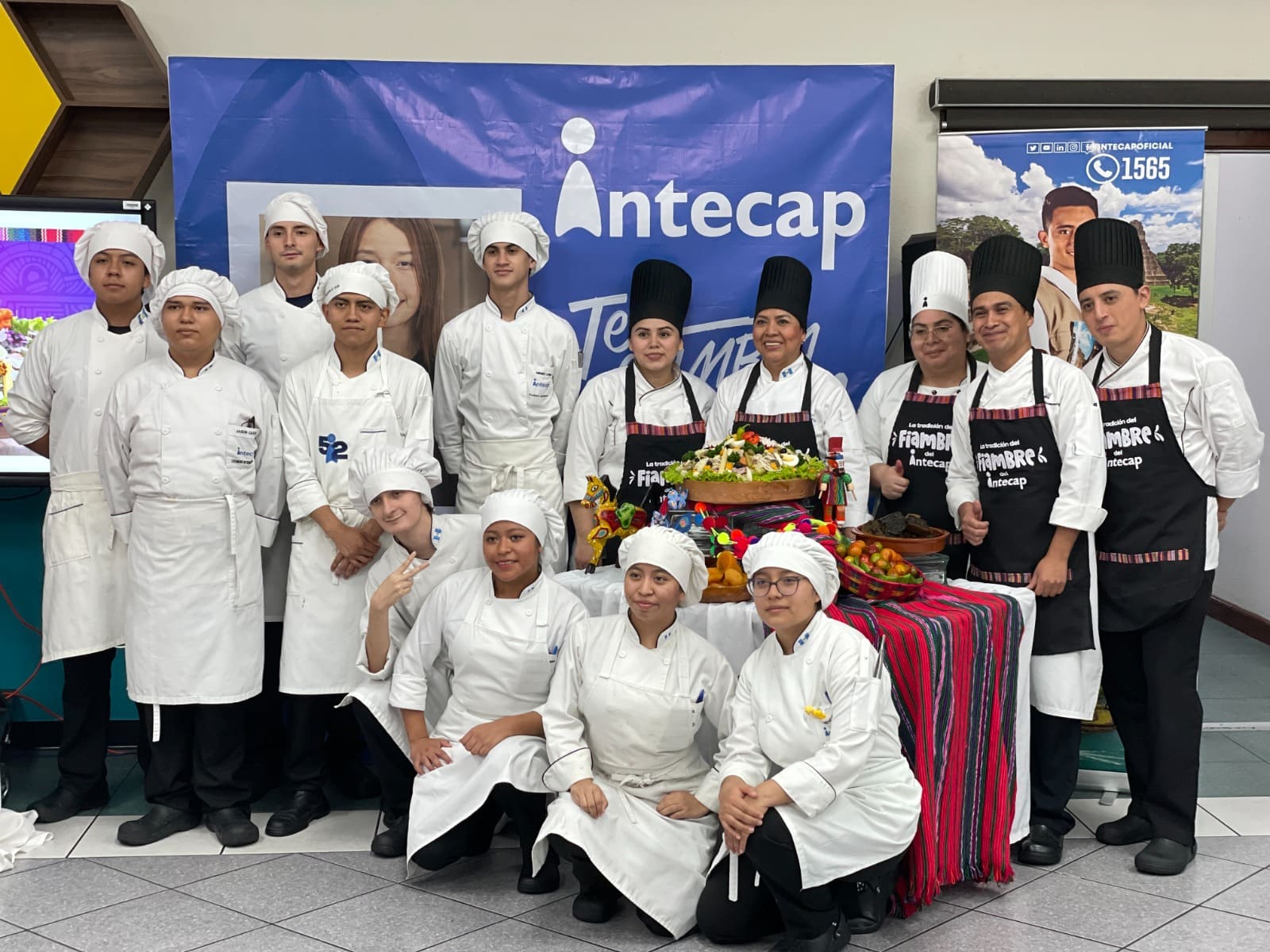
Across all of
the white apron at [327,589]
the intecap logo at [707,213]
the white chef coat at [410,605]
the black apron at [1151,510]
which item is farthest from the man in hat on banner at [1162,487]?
the white apron at [327,589]

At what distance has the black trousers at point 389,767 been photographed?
3479mm

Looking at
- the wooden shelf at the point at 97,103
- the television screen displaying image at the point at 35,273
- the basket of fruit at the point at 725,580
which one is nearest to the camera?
the basket of fruit at the point at 725,580

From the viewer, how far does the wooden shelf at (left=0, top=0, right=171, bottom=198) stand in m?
4.33

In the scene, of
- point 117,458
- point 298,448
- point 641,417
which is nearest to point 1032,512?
point 641,417

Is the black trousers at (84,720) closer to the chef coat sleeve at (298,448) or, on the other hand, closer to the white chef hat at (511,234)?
the chef coat sleeve at (298,448)

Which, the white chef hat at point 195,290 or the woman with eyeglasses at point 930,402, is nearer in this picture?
the white chef hat at point 195,290

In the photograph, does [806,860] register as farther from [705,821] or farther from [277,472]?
[277,472]

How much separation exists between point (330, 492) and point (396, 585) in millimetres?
529

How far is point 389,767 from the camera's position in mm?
3539

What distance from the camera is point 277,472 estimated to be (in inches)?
148

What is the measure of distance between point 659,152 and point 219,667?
88.5 inches

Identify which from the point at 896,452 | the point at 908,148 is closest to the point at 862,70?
the point at 908,148

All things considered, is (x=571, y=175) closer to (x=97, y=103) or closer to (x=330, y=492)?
(x=330, y=492)

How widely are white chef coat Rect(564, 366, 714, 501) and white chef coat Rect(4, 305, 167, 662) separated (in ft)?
4.46
